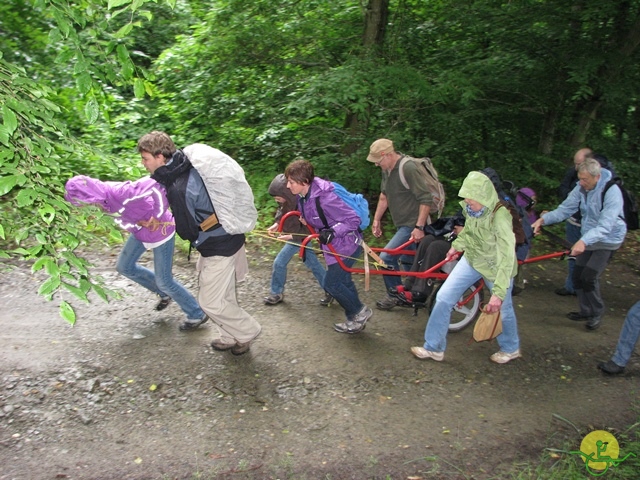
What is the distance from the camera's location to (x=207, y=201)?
4.41 m

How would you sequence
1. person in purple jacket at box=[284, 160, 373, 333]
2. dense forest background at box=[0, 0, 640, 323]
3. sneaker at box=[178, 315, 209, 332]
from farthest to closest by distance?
1. dense forest background at box=[0, 0, 640, 323]
2. sneaker at box=[178, 315, 209, 332]
3. person in purple jacket at box=[284, 160, 373, 333]

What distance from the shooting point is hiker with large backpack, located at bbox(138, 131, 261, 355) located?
432 cm

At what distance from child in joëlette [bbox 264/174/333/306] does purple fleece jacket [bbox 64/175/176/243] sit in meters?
1.13

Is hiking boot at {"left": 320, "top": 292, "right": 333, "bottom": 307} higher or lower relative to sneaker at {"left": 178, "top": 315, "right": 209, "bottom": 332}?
higher

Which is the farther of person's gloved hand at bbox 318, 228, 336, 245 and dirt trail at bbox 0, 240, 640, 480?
person's gloved hand at bbox 318, 228, 336, 245

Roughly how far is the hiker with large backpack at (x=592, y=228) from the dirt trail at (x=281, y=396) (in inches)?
12.3

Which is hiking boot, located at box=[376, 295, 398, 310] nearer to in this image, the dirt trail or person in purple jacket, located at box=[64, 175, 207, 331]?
the dirt trail

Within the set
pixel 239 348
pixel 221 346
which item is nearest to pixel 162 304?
pixel 221 346

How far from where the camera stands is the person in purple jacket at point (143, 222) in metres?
4.46

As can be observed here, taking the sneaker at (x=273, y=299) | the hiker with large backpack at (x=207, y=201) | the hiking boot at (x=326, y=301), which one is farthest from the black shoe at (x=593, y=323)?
the hiker with large backpack at (x=207, y=201)

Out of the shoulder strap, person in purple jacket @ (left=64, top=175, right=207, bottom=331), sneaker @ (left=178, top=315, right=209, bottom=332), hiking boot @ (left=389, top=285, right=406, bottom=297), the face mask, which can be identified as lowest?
sneaker @ (left=178, top=315, right=209, bottom=332)

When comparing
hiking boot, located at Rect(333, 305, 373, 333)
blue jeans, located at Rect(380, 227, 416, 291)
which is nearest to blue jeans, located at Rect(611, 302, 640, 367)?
blue jeans, located at Rect(380, 227, 416, 291)

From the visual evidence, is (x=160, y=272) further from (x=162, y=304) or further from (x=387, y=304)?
(x=387, y=304)

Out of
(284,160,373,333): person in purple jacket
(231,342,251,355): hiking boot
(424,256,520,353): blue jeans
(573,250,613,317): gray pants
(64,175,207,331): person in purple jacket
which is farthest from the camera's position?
(573,250,613,317): gray pants
